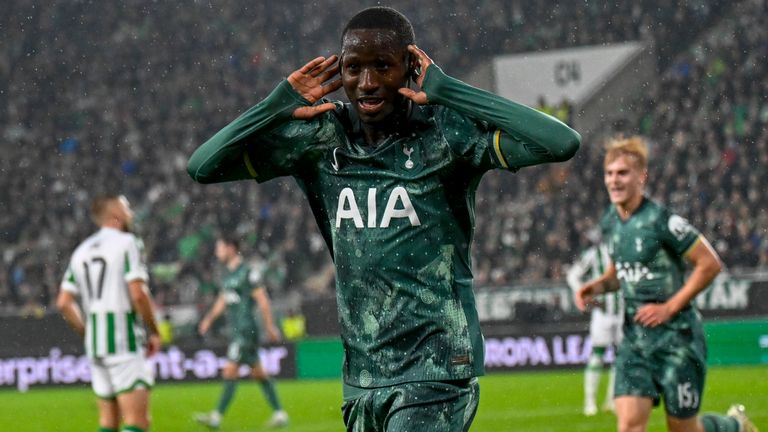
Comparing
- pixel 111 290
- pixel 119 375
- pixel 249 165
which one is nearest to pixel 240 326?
pixel 111 290

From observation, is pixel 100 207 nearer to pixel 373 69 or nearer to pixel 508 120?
pixel 373 69

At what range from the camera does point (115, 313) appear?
834 cm

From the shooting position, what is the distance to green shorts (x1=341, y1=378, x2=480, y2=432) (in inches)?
140

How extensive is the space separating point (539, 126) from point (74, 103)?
2708cm

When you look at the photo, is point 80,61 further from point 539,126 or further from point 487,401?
point 539,126

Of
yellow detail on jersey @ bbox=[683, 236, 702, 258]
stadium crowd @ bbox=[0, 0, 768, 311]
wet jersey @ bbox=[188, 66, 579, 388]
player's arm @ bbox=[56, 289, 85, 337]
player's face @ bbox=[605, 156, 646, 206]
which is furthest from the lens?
stadium crowd @ bbox=[0, 0, 768, 311]

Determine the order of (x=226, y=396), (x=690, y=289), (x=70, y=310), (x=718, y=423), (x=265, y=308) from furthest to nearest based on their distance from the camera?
(x=265, y=308) < (x=226, y=396) < (x=70, y=310) < (x=718, y=423) < (x=690, y=289)

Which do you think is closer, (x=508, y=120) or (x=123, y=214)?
(x=508, y=120)

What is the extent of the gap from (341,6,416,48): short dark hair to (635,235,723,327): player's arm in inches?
135

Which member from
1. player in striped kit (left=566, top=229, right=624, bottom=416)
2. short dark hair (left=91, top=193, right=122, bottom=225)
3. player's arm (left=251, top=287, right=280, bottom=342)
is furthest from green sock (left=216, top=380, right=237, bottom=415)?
short dark hair (left=91, top=193, right=122, bottom=225)

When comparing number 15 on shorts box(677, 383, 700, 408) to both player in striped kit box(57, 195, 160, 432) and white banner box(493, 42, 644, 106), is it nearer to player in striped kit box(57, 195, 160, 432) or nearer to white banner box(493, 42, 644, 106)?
player in striped kit box(57, 195, 160, 432)

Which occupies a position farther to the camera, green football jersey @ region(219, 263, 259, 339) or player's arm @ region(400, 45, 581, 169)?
green football jersey @ region(219, 263, 259, 339)

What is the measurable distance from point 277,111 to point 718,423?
4313 mm

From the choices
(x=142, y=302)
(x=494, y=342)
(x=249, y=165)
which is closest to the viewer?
(x=249, y=165)
